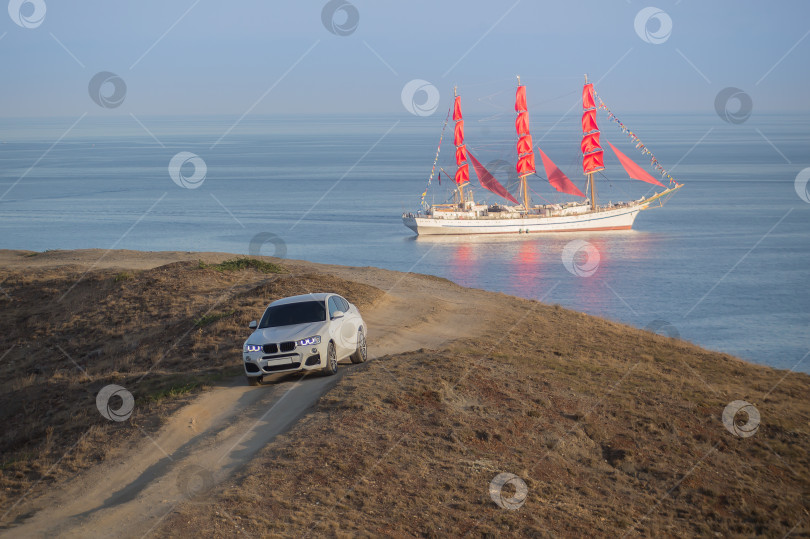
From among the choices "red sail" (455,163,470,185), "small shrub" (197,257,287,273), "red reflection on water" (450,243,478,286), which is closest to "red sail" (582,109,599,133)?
"red sail" (455,163,470,185)

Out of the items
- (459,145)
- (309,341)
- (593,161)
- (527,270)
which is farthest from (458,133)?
(309,341)

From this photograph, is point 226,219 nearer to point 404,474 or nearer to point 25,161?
point 404,474

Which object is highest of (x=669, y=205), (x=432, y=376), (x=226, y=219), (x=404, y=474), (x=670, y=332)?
(x=669, y=205)

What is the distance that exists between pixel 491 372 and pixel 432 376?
1.63 metres

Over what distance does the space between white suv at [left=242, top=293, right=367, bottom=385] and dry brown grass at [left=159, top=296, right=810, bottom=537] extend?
2.45 feet

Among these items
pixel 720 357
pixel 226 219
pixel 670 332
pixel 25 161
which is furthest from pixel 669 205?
pixel 25 161

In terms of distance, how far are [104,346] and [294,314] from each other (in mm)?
8289

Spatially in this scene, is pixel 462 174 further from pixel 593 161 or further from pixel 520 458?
pixel 520 458

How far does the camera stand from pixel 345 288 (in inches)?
985

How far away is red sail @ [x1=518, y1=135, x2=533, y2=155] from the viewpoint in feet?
306

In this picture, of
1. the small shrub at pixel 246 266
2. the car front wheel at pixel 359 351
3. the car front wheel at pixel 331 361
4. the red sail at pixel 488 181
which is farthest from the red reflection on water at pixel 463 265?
the car front wheel at pixel 331 361

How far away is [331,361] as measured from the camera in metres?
15.1

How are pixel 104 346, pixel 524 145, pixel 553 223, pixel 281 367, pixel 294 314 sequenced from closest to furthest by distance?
pixel 281 367 → pixel 294 314 → pixel 104 346 → pixel 524 145 → pixel 553 223

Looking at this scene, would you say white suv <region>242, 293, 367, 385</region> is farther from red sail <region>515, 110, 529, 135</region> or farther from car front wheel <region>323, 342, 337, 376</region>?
red sail <region>515, 110, 529, 135</region>
